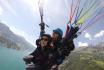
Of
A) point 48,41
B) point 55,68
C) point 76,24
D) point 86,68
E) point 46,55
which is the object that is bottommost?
point 55,68

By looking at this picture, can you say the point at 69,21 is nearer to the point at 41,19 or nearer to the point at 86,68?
the point at 41,19

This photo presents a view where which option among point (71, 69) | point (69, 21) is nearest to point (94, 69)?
point (71, 69)

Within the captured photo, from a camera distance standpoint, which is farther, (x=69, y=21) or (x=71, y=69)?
(x=71, y=69)

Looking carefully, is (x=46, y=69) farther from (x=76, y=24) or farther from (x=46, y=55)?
(x=76, y=24)

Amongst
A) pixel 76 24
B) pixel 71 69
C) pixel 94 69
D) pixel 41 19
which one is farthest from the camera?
pixel 71 69

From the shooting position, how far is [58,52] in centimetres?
731

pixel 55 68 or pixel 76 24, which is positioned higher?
pixel 76 24

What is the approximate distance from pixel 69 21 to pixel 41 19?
1639mm

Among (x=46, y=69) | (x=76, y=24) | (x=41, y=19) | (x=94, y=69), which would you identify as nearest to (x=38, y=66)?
(x=46, y=69)

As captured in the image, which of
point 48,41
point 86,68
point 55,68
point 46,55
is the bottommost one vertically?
point 55,68

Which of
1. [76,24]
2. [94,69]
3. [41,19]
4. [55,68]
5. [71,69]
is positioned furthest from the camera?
[71,69]

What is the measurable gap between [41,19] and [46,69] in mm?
2253

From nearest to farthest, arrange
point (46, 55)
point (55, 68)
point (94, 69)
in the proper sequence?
point (55, 68) → point (46, 55) → point (94, 69)

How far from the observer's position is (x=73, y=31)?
26.5 feet
